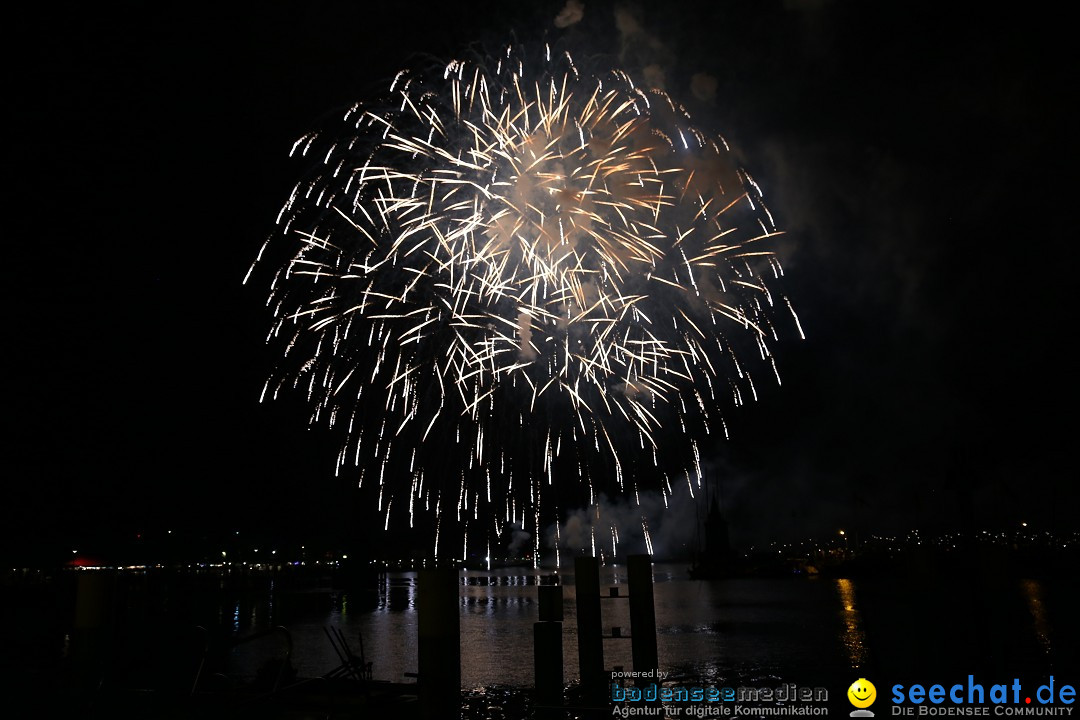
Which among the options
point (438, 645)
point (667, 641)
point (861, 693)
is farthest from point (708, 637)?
point (438, 645)

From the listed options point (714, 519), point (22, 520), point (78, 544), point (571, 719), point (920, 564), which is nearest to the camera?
point (571, 719)

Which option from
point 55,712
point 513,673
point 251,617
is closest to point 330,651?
point 513,673

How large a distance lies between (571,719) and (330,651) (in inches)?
1061

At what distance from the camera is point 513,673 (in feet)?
105

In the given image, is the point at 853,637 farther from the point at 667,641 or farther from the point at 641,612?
the point at 641,612

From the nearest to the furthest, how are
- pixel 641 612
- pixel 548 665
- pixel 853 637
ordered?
pixel 548 665, pixel 641 612, pixel 853 637

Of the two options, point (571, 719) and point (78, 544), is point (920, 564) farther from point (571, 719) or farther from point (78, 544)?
point (78, 544)

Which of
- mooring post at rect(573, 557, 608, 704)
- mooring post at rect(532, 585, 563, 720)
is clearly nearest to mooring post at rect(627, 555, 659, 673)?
mooring post at rect(573, 557, 608, 704)

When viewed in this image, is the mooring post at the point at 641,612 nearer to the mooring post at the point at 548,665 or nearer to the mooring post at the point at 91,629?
the mooring post at the point at 548,665

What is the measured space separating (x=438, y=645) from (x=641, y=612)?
47.5ft

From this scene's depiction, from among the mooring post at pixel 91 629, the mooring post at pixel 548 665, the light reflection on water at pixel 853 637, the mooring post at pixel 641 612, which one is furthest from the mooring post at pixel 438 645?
the light reflection on water at pixel 853 637

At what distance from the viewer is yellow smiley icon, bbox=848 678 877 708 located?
15.0 meters

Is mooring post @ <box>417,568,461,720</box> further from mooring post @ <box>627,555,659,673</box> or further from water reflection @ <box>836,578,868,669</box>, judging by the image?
water reflection @ <box>836,578,868,669</box>

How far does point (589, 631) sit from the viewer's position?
24688 mm
